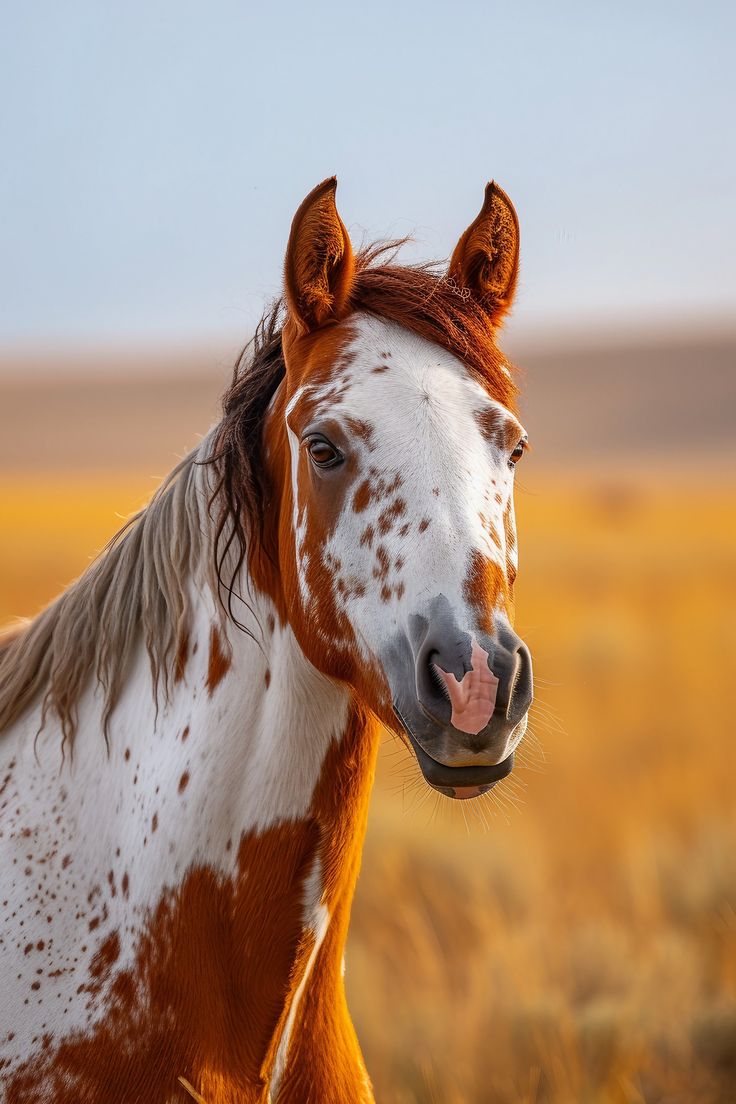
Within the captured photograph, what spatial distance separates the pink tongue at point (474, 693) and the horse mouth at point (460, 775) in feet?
0.37

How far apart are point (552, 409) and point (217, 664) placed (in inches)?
2775

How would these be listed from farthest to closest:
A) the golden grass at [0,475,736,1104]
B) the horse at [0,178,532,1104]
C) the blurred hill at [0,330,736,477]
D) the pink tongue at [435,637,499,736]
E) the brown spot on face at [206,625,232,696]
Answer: the blurred hill at [0,330,736,477] → the golden grass at [0,475,736,1104] → the brown spot on face at [206,625,232,696] → the horse at [0,178,532,1104] → the pink tongue at [435,637,499,736]

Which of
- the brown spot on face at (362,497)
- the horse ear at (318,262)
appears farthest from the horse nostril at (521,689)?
the horse ear at (318,262)

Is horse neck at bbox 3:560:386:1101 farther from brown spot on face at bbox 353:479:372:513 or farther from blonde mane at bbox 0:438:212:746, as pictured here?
brown spot on face at bbox 353:479:372:513

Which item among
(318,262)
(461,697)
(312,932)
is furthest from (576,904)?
(318,262)

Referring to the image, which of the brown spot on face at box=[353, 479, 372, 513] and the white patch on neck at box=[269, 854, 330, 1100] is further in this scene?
the white patch on neck at box=[269, 854, 330, 1100]

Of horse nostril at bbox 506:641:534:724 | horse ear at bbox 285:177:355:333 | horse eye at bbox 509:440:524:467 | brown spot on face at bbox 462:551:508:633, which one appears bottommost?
horse nostril at bbox 506:641:534:724

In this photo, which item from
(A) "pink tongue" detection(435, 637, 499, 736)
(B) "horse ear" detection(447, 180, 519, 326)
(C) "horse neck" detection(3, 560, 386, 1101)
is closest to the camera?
(A) "pink tongue" detection(435, 637, 499, 736)

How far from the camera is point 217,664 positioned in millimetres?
2303

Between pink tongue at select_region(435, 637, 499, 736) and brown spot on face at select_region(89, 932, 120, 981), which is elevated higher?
pink tongue at select_region(435, 637, 499, 736)

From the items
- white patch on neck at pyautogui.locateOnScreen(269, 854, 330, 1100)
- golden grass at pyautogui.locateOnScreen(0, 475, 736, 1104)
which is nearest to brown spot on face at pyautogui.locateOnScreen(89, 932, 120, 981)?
white patch on neck at pyautogui.locateOnScreen(269, 854, 330, 1100)

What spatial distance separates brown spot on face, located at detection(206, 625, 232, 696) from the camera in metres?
2.29

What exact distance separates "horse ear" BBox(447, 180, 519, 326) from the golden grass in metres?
1.10

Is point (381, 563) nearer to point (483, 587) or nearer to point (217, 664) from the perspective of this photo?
point (483, 587)
